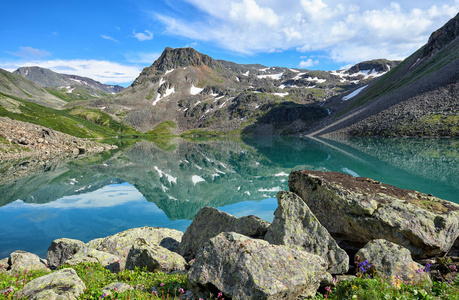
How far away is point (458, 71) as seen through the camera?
13175 centimetres

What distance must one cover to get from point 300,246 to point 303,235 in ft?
1.72

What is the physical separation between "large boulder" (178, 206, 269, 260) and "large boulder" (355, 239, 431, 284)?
15.0ft

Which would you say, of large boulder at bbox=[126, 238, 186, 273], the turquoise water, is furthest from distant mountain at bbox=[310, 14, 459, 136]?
large boulder at bbox=[126, 238, 186, 273]

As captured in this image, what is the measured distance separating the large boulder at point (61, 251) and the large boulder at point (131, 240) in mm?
965

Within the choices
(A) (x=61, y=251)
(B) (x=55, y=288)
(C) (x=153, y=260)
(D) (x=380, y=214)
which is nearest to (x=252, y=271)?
(C) (x=153, y=260)

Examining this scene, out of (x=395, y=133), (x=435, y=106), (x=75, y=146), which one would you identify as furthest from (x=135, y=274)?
(x=435, y=106)

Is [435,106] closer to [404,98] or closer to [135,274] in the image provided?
[404,98]

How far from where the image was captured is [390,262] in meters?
9.34

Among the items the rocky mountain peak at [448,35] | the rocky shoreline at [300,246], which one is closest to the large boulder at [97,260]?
the rocky shoreline at [300,246]

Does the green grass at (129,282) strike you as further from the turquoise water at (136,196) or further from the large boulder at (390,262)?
the turquoise water at (136,196)

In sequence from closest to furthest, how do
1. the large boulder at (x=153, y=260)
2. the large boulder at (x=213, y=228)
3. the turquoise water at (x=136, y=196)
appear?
the large boulder at (x=153, y=260) < the large boulder at (x=213, y=228) < the turquoise water at (x=136, y=196)

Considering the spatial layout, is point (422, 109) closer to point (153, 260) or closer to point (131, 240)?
point (131, 240)

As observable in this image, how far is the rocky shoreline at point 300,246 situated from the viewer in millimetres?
7723

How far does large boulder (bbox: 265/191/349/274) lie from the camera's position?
33.3ft
